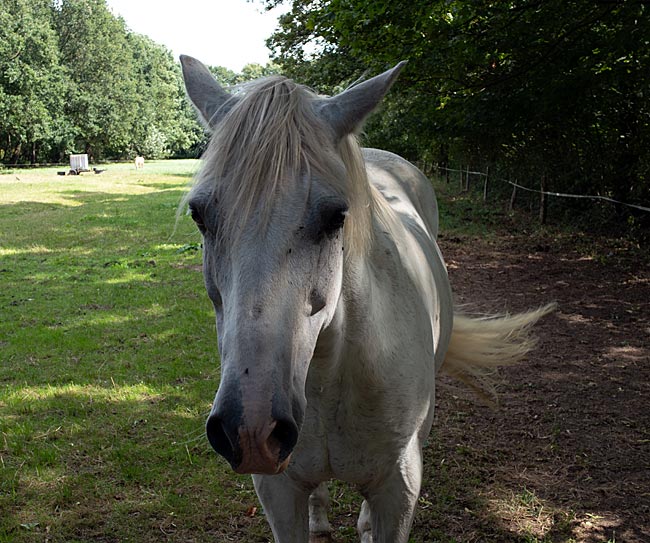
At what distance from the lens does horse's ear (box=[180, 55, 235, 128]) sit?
160 cm

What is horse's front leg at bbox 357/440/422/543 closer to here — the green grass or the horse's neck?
the horse's neck

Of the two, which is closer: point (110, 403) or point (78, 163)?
point (110, 403)

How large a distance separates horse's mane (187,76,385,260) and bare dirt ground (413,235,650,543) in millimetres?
2113

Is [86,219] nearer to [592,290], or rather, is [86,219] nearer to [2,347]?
[2,347]

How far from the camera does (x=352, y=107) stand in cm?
150

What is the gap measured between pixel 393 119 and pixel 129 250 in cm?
644

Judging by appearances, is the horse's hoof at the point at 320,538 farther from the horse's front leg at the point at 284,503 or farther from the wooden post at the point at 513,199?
the wooden post at the point at 513,199

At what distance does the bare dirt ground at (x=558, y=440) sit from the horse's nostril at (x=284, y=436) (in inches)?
75.3

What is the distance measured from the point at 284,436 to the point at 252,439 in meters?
0.09

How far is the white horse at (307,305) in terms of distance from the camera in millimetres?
1201

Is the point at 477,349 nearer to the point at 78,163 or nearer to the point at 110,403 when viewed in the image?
the point at 110,403

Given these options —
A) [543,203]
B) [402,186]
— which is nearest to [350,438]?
[402,186]

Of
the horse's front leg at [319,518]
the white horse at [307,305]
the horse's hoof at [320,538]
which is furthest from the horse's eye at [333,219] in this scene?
the horse's hoof at [320,538]

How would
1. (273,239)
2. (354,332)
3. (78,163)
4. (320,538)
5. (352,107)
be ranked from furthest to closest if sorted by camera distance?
1. (78,163)
2. (320,538)
3. (354,332)
4. (352,107)
5. (273,239)
